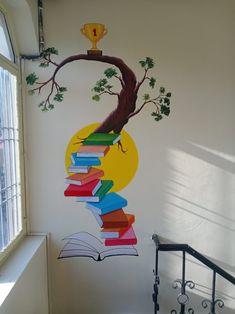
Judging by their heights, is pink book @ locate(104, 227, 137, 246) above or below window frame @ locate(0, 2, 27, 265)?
below

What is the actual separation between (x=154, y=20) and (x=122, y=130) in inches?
38.9

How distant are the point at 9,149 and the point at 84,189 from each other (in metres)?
0.72

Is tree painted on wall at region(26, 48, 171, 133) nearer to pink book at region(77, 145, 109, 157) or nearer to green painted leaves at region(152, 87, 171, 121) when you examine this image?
green painted leaves at region(152, 87, 171, 121)

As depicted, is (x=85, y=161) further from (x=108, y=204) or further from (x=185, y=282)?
(x=185, y=282)

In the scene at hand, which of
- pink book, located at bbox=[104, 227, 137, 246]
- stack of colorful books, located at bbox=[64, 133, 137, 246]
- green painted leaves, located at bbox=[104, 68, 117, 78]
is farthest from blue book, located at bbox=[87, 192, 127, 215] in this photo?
green painted leaves, located at bbox=[104, 68, 117, 78]

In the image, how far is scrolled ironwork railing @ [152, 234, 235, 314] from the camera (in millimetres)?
2451

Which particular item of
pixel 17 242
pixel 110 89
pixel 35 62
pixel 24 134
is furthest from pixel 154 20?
pixel 17 242

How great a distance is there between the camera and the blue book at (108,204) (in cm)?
259

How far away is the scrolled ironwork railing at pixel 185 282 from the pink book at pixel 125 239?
0.19 m

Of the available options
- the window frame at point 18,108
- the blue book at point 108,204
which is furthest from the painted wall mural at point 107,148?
the window frame at point 18,108

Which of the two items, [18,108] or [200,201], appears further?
[200,201]

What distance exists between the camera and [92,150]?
8.45 ft

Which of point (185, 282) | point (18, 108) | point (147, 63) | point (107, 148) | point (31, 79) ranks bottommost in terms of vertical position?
point (185, 282)

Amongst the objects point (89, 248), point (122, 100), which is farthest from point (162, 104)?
point (89, 248)
